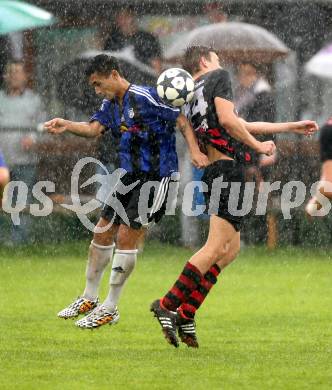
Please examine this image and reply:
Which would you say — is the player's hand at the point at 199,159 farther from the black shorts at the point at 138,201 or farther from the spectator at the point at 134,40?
the spectator at the point at 134,40

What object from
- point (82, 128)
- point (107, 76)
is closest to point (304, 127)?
point (107, 76)

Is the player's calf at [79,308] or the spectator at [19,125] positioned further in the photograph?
the spectator at [19,125]

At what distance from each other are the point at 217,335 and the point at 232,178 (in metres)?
1.28

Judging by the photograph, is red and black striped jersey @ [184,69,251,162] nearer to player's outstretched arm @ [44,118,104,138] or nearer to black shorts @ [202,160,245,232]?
black shorts @ [202,160,245,232]

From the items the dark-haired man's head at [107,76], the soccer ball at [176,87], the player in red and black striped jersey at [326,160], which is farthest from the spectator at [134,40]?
the player in red and black striped jersey at [326,160]

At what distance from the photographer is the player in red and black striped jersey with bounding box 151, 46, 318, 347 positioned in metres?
9.91

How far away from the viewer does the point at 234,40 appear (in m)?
17.8

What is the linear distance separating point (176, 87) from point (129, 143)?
77 cm

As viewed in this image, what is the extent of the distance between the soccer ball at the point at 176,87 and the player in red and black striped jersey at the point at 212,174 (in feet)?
0.18

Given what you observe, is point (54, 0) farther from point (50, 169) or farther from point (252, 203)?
point (252, 203)

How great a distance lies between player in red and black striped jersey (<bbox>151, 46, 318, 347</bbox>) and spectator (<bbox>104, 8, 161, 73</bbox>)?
771 cm

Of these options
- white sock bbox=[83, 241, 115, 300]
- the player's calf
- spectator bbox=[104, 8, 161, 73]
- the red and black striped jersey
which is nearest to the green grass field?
the player's calf

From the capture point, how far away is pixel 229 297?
13477 mm

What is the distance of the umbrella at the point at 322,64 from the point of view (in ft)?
57.4
